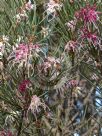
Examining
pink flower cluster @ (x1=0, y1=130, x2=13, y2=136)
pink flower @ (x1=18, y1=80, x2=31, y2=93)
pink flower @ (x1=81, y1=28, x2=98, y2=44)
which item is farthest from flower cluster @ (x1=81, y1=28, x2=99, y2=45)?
pink flower cluster @ (x1=0, y1=130, x2=13, y2=136)

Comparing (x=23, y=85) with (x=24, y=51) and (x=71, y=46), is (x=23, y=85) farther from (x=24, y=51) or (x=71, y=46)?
(x=71, y=46)

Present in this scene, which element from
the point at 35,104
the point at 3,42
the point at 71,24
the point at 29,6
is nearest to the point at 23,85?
the point at 35,104

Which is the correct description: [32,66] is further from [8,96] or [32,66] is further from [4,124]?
[4,124]

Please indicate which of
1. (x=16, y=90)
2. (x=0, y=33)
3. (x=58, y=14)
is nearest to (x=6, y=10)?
(x=0, y=33)

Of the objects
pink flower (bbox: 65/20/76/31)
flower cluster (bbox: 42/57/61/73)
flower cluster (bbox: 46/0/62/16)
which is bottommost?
flower cluster (bbox: 42/57/61/73)

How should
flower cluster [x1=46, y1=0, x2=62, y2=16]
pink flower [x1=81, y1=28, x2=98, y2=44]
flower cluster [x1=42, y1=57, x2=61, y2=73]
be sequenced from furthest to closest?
flower cluster [x1=46, y1=0, x2=62, y2=16] → flower cluster [x1=42, y1=57, x2=61, y2=73] → pink flower [x1=81, y1=28, x2=98, y2=44]

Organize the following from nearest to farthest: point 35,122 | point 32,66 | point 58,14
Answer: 1. point 32,66
2. point 58,14
3. point 35,122

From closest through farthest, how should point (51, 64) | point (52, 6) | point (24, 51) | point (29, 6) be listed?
1. point (24, 51)
2. point (51, 64)
3. point (52, 6)
4. point (29, 6)

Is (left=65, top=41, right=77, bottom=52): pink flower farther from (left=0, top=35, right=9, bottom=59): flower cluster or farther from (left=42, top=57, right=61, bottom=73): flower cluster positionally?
(left=0, top=35, right=9, bottom=59): flower cluster
